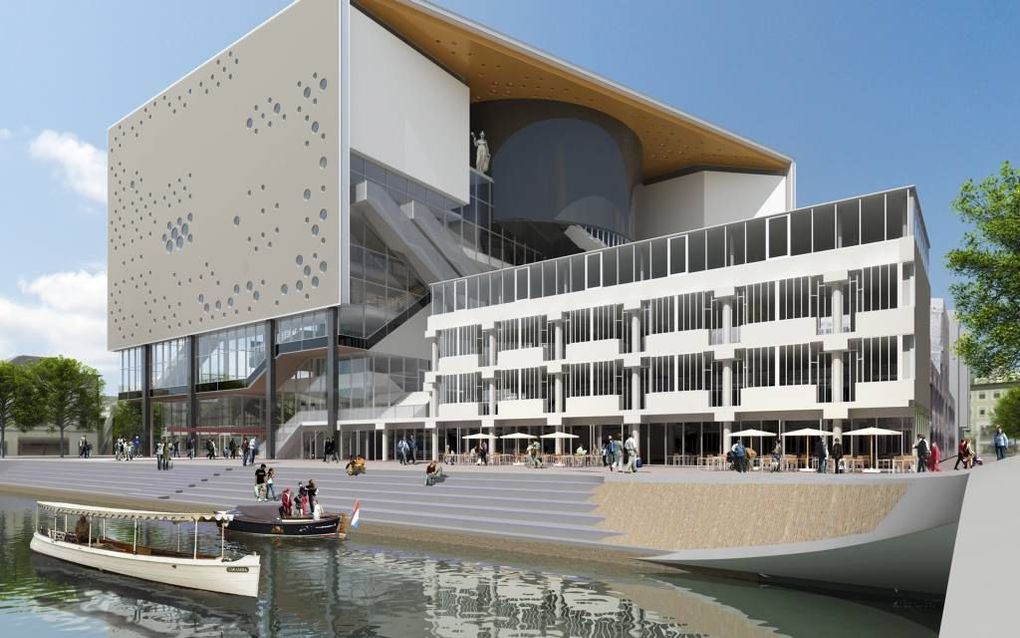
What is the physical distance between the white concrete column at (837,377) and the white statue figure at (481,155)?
3678 centimetres

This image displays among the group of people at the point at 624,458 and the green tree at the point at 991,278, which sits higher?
the green tree at the point at 991,278

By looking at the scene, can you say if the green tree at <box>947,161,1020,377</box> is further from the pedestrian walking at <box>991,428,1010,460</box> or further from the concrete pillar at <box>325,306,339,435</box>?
the concrete pillar at <box>325,306,339,435</box>

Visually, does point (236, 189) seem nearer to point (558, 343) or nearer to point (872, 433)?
point (558, 343)

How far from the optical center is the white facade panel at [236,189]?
181ft

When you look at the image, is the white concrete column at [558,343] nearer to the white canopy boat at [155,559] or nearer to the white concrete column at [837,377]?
the white concrete column at [837,377]

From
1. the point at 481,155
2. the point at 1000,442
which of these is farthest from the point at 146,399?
the point at 1000,442

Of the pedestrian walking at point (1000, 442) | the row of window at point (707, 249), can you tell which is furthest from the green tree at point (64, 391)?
the pedestrian walking at point (1000, 442)

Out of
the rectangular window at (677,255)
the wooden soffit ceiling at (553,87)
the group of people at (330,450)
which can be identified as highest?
the wooden soffit ceiling at (553,87)

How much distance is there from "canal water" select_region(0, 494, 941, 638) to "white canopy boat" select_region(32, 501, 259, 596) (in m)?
0.35

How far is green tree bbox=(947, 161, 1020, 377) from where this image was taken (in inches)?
1442

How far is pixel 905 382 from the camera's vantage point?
114 ft

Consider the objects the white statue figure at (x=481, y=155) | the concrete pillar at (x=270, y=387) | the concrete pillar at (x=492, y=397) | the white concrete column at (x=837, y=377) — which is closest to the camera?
the white concrete column at (x=837, y=377)

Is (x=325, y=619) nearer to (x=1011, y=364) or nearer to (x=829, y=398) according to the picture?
(x=829, y=398)

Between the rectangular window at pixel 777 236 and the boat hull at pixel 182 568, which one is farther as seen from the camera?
the rectangular window at pixel 777 236
